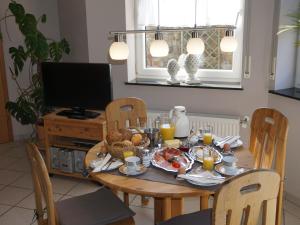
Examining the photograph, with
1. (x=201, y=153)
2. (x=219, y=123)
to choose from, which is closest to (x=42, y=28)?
(x=219, y=123)

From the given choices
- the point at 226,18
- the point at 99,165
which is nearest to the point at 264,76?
the point at 226,18

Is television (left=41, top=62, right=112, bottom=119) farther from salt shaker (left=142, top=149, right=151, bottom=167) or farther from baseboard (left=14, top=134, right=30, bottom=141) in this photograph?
baseboard (left=14, top=134, right=30, bottom=141)

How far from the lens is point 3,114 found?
4.28 meters

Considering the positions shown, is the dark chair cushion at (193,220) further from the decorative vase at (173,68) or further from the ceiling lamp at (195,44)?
the decorative vase at (173,68)

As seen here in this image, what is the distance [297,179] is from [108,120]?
164 cm

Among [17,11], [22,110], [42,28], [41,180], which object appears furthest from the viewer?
[42,28]

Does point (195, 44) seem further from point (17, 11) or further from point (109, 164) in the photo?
point (17, 11)

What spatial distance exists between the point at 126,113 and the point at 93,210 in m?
0.97

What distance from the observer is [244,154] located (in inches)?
84.0

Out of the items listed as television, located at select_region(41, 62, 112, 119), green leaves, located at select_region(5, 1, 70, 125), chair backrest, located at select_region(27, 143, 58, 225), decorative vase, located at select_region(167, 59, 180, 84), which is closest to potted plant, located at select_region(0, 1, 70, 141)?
green leaves, located at select_region(5, 1, 70, 125)

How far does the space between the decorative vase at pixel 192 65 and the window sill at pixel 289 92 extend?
0.74m

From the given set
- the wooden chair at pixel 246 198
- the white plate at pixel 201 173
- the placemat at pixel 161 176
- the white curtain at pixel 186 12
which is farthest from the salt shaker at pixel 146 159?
the white curtain at pixel 186 12

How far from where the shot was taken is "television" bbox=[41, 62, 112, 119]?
308cm

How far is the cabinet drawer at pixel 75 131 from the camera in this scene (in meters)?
3.12
